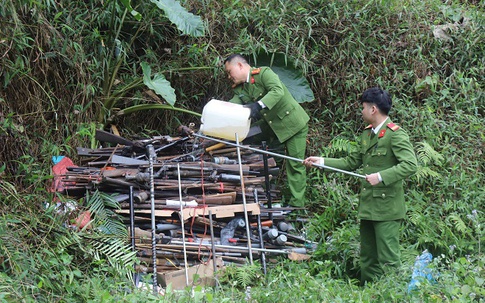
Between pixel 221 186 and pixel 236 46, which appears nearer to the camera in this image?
pixel 221 186

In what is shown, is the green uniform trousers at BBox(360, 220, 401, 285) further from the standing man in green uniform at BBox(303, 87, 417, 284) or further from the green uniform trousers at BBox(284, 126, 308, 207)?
the green uniform trousers at BBox(284, 126, 308, 207)

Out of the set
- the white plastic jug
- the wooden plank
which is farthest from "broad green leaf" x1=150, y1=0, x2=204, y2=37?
the wooden plank

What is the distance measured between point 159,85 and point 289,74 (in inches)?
72.9

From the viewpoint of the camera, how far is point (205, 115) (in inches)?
267

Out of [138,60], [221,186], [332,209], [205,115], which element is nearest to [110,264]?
[221,186]

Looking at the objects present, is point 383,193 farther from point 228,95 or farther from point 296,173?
point 228,95

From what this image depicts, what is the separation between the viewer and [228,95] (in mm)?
8625

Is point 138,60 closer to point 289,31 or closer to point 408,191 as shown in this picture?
point 289,31

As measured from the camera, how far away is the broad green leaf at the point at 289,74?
8.30 m

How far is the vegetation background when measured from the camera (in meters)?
5.08

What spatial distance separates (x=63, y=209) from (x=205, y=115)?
5.97ft

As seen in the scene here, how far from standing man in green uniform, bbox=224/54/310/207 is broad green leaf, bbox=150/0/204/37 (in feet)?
1.86

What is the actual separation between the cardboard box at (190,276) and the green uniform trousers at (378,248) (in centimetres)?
137

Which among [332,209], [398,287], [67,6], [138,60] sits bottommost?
[398,287]
